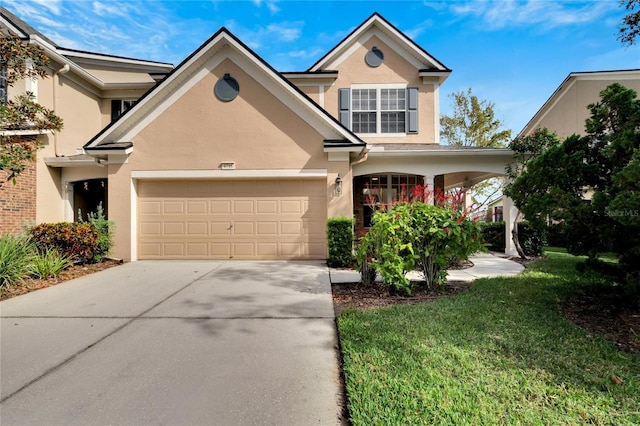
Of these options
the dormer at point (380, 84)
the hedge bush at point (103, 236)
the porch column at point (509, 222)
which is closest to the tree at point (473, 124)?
the dormer at point (380, 84)

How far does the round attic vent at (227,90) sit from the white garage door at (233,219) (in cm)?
253

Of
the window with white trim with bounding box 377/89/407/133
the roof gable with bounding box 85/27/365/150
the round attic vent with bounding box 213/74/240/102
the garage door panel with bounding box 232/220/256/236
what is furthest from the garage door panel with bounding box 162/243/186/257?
the window with white trim with bounding box 377/89/407/133

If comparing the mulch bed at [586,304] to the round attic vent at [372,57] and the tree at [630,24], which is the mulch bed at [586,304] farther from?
the round attic vent at [372,57]

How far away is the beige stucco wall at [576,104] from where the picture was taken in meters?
13.5

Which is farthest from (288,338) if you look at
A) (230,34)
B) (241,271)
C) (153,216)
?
(230,34)

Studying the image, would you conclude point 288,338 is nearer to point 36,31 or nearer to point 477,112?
point 36,31

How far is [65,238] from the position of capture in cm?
809

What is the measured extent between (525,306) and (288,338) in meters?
3.55

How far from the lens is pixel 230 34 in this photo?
8.95 meters

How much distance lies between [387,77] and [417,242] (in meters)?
8.81

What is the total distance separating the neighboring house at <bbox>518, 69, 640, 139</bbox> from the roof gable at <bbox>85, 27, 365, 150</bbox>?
Result: 390 inches

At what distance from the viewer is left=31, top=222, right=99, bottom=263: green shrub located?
8.06 metres

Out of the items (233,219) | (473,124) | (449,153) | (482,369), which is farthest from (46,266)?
(473,124)

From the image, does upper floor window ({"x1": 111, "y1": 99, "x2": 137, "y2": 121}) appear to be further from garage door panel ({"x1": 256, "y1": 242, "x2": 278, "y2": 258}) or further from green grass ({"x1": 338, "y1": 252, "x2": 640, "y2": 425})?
green grass ({"x1": 338, "y1": 252, "x2": 640, "y2": 425})
